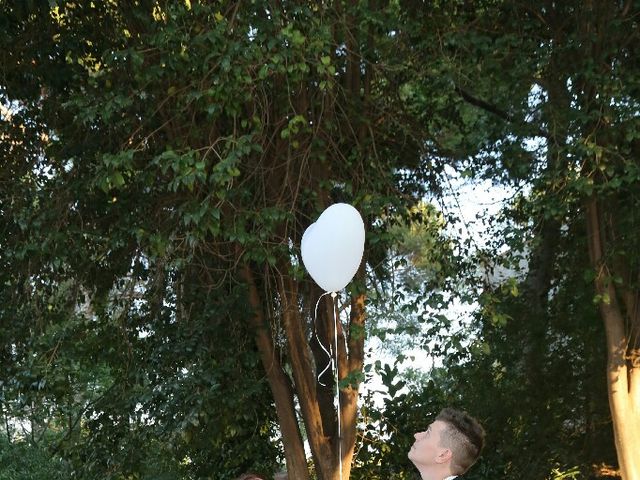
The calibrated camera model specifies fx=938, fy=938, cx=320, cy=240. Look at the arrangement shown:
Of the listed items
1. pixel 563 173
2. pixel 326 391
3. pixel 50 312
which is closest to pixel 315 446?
pixel 326 391

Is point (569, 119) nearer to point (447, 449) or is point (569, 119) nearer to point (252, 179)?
point (252, 179)

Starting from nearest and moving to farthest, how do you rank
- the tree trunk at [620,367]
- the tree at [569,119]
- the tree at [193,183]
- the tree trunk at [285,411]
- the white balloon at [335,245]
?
1. the white balloon at [335,245]
2. the tree at [193,183]
3. the tree at [569,119]
4. the tree trunk at [620,367]
5. the tree trunk at [285,411]

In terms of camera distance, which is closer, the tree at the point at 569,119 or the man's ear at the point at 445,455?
the man's ear at the point at 445,455

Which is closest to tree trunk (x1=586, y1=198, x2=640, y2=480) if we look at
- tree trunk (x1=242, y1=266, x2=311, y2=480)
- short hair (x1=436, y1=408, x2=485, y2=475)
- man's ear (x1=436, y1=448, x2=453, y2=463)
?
tree trunk (x1=242, y1=266, x2=311, y2=480)

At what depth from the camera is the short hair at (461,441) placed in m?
2.76

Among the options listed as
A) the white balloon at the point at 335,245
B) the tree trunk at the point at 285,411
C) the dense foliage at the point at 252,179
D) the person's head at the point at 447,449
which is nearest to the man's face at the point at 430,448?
the person's head at the point at 447,449

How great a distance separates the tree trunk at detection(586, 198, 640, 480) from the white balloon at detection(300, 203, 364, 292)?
255 cm

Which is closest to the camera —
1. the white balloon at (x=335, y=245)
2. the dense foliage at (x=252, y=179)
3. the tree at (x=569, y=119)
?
the white balloon at (x=335, y=245)

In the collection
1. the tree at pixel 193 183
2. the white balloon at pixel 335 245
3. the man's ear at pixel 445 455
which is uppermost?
the tree at pixel 193 183

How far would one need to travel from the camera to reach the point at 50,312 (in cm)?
613

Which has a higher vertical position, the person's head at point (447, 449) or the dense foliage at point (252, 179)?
the dense foliage at point (252, 179)

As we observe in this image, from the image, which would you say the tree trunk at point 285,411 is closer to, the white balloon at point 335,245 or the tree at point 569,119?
the tree at point 569,119

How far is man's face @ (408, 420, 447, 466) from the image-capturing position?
9.03ft

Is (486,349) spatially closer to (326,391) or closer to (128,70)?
(326,391)
